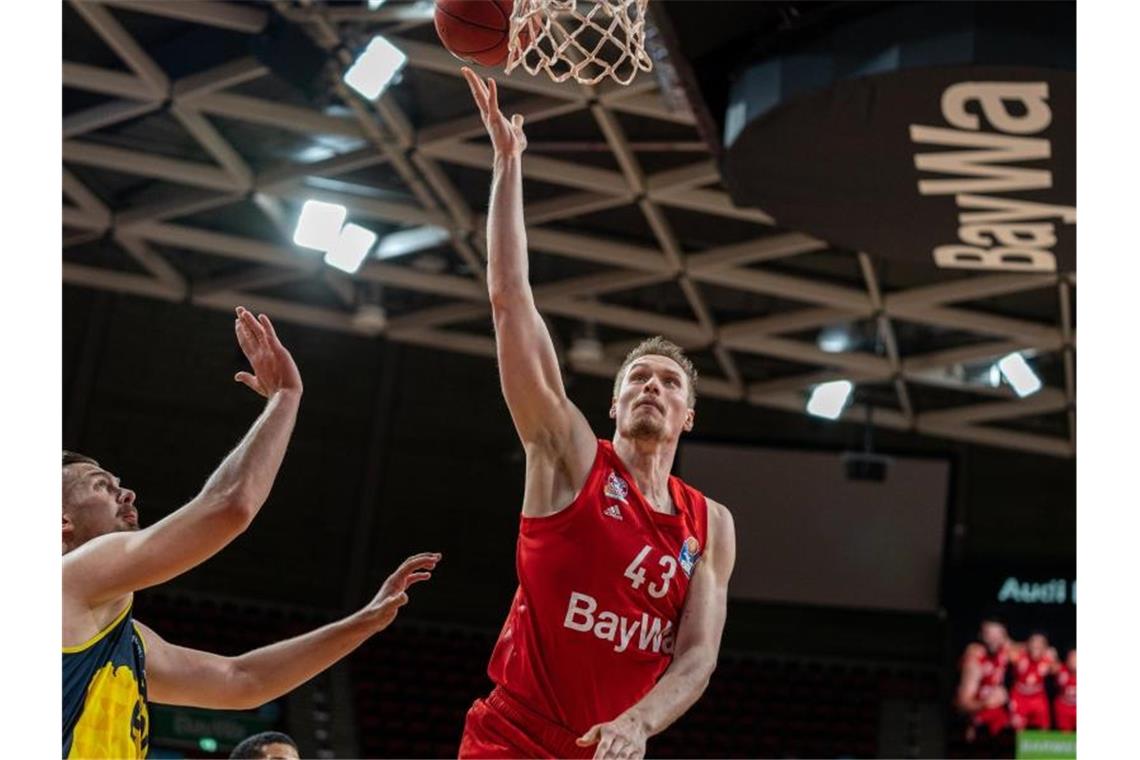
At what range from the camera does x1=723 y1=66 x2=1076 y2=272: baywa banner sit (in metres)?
8.98

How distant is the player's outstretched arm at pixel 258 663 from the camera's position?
15.5ft

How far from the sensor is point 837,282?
18484 mm

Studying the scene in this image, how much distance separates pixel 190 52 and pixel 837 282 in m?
8.36

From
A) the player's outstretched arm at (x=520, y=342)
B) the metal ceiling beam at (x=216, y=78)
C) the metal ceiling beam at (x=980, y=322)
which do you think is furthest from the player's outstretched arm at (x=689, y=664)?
the metal ceiling beam at (x=980, y=322)

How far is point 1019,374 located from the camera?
1948cm

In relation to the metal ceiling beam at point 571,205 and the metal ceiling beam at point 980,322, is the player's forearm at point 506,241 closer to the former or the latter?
the metal ceiling beam at point 571,205

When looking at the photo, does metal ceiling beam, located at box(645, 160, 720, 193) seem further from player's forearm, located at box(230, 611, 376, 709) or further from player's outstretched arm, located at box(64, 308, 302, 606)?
player's outstretched arm, located at box(64, 308, 302, 606)

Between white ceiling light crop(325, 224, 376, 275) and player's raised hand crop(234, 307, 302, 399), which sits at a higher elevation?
white ceiling light crop(325, 224, 376, 275)

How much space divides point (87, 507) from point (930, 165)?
279 inches

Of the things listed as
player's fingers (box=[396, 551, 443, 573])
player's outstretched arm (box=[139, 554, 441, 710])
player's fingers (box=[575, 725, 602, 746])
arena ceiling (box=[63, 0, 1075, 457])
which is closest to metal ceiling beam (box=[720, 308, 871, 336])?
arena ceiling (box=[63, 0, 1075, 457])

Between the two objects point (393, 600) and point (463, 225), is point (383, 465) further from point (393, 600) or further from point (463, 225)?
point (393, 600)

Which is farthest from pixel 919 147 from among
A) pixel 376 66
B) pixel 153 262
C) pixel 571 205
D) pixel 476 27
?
pixel 153 262

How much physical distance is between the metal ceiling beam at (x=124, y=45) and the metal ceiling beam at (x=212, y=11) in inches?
9.5
